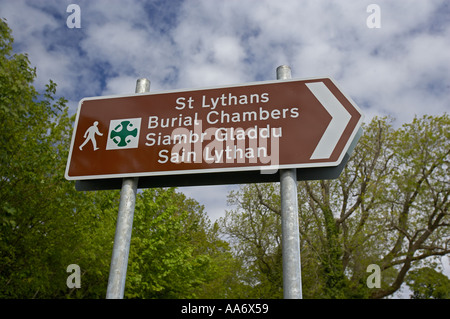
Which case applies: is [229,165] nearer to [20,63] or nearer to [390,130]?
[20,63]

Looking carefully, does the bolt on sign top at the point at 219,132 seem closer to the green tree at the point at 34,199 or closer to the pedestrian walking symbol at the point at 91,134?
the pedestrian walking symbol at the point at 91,134

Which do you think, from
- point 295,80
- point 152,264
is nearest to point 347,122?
point 295,80

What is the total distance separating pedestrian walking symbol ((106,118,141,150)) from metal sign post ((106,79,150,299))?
0.33 m

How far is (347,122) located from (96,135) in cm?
218

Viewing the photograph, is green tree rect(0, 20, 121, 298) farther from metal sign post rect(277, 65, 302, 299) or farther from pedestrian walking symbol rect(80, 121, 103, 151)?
metal sign post rect(277, 65, 302, 299)

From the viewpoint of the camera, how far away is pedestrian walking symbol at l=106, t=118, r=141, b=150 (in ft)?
10.6

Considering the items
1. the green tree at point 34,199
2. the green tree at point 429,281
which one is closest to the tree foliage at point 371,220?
the green tree at point 429,281

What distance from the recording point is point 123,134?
10.8ft

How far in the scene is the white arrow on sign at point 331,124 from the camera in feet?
9.28

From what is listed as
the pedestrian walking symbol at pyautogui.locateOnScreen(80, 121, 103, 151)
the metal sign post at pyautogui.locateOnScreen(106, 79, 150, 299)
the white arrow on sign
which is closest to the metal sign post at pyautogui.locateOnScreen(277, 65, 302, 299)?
the white arrow on sign

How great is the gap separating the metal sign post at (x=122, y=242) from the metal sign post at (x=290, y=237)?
1.17 metres

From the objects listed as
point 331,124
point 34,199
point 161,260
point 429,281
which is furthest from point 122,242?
point 429,281

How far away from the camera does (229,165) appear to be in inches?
116

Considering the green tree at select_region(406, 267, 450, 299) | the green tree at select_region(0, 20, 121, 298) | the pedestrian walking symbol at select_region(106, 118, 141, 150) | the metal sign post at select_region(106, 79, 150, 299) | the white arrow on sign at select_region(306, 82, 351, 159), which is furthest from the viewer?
the green tree at select_region(406, 267, 450, 299)
